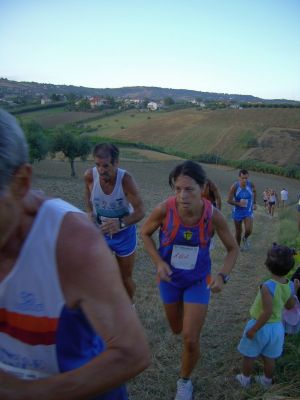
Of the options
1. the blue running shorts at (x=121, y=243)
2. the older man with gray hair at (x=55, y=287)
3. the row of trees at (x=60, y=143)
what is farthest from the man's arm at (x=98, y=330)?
the row of trees at (x=60, y=143)

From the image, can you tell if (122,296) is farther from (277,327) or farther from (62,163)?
(62,163)

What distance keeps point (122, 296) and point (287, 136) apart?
5780 centimetres

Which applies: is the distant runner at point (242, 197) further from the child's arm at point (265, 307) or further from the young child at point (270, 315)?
the child's arm at point (265, 307)

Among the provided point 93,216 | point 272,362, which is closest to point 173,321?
point 272,362

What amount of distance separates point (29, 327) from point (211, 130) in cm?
6174

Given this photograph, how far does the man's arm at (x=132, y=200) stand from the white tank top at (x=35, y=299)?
3146 millimetres

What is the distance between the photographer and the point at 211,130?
6131 cm

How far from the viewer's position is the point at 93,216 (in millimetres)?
4742

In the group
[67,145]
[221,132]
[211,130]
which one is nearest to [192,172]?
[67,145]

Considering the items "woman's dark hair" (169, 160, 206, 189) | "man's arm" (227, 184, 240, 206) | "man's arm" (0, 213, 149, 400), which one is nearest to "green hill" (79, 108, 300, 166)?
"man's arm" (227, 184, 240, 206)

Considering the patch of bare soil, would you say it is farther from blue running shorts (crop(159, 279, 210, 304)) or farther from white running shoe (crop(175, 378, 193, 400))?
white running shoe (crop(175, 378, 193, 400))

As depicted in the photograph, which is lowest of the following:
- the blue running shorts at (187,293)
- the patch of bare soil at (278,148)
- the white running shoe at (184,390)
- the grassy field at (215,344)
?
the patch of bare soil at (278,148)

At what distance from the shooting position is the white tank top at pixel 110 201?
14.9 ft

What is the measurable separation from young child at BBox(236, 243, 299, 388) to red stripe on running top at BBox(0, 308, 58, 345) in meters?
2.29
